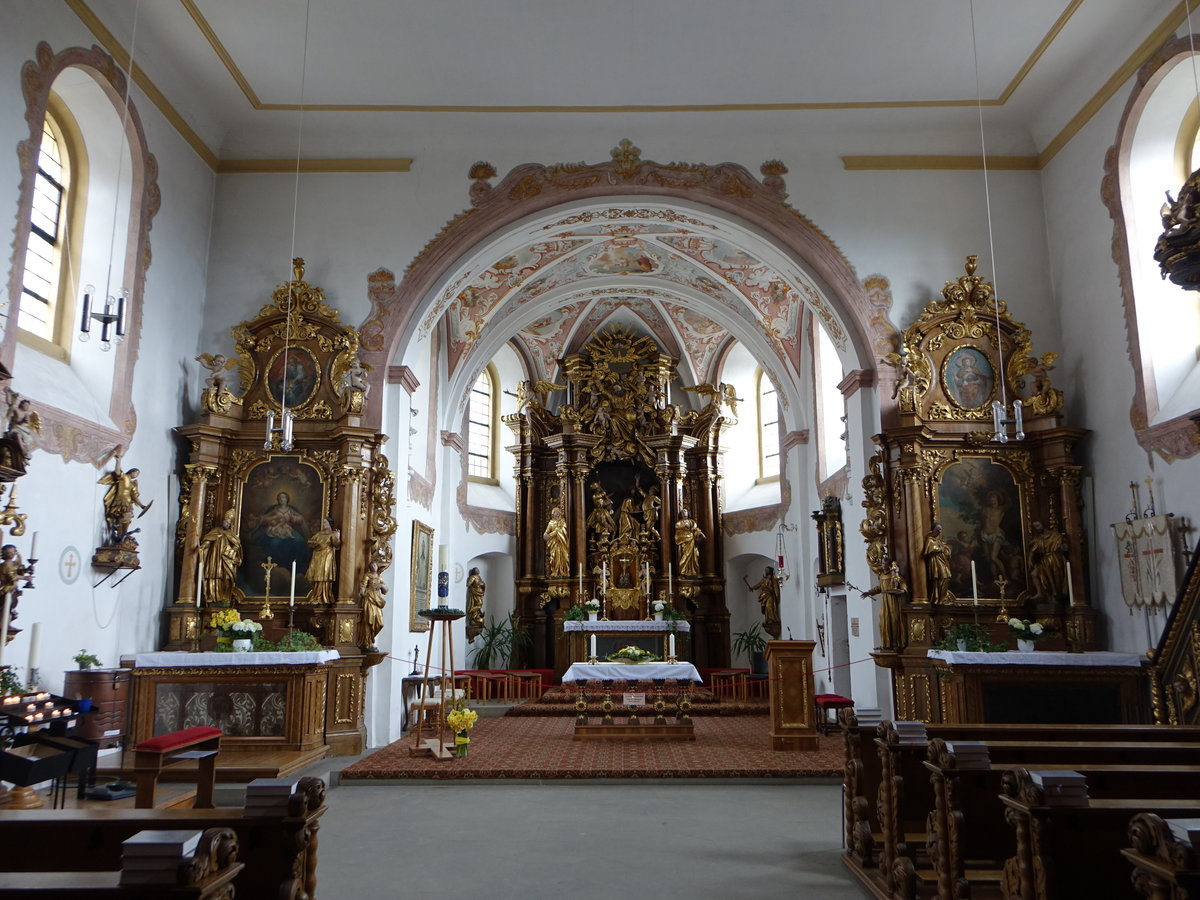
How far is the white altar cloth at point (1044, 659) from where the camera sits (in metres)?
10.0

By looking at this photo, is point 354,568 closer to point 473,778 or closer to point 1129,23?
point 473,778

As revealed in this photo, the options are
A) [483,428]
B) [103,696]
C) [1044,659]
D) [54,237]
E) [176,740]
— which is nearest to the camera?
[176,740]

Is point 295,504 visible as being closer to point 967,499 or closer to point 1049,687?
point 967,499

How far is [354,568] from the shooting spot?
462 inches

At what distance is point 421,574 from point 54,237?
7.08m

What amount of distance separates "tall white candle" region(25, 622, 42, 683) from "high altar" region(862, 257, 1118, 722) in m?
8.91

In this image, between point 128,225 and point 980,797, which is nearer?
point 980,797

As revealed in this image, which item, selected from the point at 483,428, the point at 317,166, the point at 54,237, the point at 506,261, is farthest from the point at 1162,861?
the point at 483,428

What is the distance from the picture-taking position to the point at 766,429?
2130cm

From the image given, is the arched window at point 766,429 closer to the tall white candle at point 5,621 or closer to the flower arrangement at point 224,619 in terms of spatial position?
the flower arrangement at point 224,619

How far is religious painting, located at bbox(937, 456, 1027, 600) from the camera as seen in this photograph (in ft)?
38.3

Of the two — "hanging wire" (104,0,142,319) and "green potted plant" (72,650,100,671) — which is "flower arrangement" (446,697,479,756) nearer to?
"green potted plant" (72,650,100,671)

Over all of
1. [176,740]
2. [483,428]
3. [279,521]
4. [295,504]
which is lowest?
[176,740]

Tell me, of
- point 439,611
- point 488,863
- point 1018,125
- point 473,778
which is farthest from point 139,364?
point 1018,125
